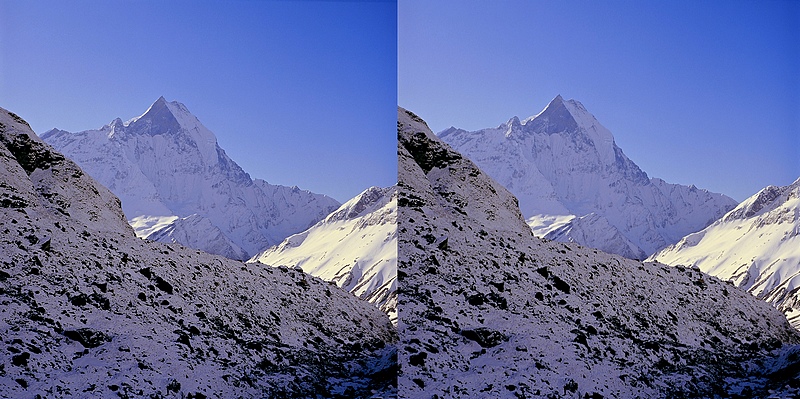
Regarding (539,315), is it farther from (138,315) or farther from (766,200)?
(766,200)

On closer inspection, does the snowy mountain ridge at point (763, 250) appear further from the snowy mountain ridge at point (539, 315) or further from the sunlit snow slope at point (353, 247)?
the sunlit snow slope at point (353, 247)

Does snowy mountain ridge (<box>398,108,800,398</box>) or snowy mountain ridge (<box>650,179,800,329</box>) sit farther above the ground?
snowy mountain ridge (<box>650,179,800,329</box>)

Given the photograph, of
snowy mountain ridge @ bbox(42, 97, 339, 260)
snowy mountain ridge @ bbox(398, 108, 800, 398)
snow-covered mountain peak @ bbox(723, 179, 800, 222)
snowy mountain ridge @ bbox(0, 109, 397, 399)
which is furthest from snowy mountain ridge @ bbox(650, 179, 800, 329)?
snowy mountain ridge @ bbox(42, 97, 339, 260)

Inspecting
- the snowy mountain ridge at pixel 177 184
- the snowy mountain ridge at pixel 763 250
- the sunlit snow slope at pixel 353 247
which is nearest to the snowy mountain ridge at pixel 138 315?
the snowy mountain ridge at pixel 177 184

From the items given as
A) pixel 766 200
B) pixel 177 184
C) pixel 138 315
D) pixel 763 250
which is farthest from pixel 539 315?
pixel 763 250

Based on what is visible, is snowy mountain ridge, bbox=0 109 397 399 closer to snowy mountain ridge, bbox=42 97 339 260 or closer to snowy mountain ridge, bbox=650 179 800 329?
snowy mountain ridge, bbox=42 97 339 260

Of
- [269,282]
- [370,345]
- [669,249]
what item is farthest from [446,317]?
[669,249]

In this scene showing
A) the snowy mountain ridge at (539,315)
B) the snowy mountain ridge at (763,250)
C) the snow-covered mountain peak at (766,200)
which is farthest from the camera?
the snowy mountain ridge at (763,250)
